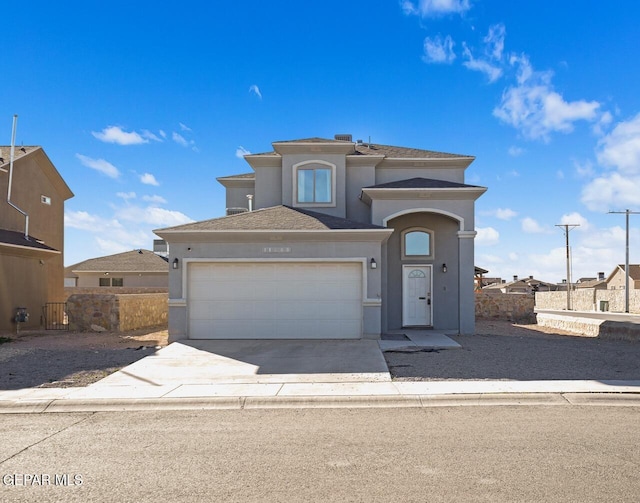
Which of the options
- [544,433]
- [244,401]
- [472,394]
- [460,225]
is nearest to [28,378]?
[244,401]

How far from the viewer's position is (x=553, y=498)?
176 inches

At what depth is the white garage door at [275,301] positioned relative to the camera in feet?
49.6

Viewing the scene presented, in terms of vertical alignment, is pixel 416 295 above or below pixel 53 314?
above

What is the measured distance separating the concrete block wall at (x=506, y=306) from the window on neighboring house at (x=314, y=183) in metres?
11.1

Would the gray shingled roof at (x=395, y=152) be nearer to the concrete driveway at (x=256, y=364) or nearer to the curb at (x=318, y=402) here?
the concrete driveway at (x=256, y=364)

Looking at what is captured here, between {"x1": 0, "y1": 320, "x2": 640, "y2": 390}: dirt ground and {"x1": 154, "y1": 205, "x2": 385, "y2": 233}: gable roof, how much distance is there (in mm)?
3902

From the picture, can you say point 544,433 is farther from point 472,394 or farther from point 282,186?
point 282,186

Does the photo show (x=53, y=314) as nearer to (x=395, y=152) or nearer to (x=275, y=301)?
(x=275, y=301)

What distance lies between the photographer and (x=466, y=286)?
17484 millimetres

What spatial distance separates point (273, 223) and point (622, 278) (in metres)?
63.2

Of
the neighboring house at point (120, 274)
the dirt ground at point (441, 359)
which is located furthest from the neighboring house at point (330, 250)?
the neighboring house at point (120, 274)

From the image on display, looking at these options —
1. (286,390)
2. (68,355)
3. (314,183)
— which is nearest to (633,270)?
(314,183)

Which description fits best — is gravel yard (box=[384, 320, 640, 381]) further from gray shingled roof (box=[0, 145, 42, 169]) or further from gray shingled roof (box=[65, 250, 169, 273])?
gray shingled roof (box=[65, 250, 169, 273])

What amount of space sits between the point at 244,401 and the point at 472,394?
3.89m
